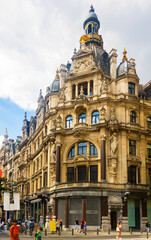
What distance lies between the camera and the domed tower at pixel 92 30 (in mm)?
60344

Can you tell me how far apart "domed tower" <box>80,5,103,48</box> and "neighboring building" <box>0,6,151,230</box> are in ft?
13.8

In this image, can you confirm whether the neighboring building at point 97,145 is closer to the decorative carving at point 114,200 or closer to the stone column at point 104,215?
the decorative carving at point 114,200

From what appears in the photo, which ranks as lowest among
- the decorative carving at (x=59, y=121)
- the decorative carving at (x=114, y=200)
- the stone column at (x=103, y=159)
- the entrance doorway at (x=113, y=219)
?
the entrance doorway at (x=113, y=219)

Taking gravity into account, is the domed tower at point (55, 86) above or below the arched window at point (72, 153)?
above

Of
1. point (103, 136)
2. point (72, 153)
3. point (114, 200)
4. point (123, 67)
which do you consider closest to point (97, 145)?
point (103, 136)

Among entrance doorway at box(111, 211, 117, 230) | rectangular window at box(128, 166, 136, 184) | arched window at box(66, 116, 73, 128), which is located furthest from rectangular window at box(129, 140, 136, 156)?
arched window at box(66, 116, 73, 128)

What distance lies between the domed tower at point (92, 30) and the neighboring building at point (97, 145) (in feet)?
13.8

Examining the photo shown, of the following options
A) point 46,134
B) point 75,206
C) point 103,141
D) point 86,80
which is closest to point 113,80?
point 86,80

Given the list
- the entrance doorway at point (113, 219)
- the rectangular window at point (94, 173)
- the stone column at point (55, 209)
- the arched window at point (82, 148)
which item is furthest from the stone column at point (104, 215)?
the arched window at point (82, 148)

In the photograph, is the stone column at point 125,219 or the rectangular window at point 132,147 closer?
the stone column at point 125,219

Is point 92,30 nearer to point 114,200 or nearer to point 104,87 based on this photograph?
point 104,87

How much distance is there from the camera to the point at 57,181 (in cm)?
4700

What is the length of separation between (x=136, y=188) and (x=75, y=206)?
890cm

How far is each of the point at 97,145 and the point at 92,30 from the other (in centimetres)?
2720
